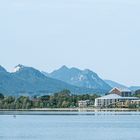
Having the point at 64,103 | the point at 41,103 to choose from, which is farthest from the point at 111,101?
the point at 64,103

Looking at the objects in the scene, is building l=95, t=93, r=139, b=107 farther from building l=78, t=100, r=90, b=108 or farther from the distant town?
building l=78, t=100, r=90, b=108

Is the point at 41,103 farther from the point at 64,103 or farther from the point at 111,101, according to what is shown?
the point at 111,101

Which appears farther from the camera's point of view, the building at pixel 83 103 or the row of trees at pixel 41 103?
the building at pixel 83 103

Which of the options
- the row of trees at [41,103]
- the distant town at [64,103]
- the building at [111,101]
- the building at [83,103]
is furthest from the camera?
the building at [111,101]

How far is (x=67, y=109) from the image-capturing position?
168 metres

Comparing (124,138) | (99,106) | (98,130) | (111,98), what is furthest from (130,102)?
(124,138)

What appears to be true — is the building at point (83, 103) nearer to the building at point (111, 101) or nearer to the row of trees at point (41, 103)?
the row of trees at point (41, 103)

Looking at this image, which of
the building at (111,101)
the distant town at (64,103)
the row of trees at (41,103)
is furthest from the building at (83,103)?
the building at (111,101)

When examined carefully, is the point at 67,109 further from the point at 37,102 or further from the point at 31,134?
the point at 31,134

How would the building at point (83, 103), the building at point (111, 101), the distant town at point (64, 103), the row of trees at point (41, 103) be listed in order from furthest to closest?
the building at point (111, 101) → the building at point (83, 103) → the row of trees at point (41, 103) → the distant town at point (64, 103)

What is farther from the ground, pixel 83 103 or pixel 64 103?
pixel 83 103

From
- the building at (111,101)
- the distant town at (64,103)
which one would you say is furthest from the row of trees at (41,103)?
the building at (111,101)

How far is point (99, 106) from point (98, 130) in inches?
4194

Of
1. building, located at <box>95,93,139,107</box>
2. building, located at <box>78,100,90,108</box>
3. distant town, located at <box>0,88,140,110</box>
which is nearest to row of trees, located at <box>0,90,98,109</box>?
distant town, located at <box>0,88,140,110</box>
